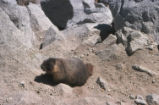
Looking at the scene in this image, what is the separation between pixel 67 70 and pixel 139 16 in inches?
104

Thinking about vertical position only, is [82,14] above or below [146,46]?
below

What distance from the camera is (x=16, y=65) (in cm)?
909

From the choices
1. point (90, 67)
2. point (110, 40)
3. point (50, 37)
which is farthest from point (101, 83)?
point (50, 37)

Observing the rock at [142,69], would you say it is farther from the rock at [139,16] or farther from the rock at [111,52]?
the rock at [139,16]

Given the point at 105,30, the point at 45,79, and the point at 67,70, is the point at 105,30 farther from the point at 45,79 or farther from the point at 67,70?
the point at 45,79

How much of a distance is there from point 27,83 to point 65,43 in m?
2.57

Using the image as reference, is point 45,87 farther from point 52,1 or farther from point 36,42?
point 52,1

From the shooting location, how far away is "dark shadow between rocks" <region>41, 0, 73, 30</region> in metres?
13.6

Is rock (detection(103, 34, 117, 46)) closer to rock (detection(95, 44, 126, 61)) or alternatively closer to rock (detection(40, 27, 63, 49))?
rock (detection(95, 44, 126, 61))

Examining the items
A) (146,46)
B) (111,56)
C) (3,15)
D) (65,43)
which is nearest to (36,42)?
(65,43)

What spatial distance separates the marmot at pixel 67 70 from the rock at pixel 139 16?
1903 millimetres

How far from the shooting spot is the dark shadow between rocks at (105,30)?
11178 mm

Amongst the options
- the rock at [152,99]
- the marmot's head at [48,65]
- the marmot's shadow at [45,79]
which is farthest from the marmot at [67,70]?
the rock at [152,99]

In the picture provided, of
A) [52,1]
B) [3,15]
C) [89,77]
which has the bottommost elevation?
[52,1]
